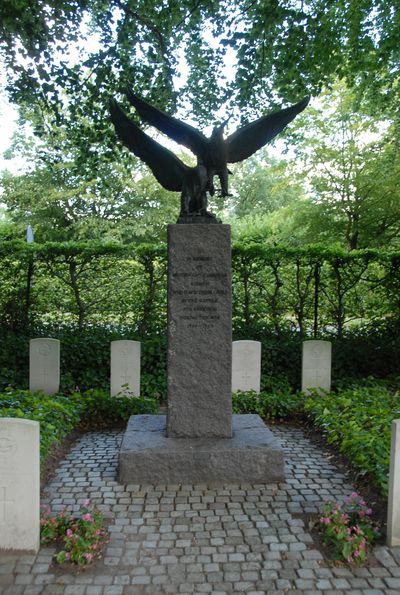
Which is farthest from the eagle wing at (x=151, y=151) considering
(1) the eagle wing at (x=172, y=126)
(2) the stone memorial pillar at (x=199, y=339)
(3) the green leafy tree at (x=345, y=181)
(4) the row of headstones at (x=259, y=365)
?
(3) the green leafy tree at (x=345, y=181)

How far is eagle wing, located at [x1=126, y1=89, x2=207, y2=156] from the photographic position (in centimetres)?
527

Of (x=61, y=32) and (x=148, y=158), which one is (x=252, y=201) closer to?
(x=61, y=32)

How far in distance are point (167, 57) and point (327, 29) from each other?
10.3 ft

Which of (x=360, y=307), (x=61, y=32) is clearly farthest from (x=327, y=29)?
(x=360, y=307)

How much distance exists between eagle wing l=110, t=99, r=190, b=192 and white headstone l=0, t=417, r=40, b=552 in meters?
3.22

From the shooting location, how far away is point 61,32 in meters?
8.37

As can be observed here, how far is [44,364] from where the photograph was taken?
808 cm

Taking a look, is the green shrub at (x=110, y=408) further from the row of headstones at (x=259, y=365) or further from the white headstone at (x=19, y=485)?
the white headstone at (x=19, y=485)

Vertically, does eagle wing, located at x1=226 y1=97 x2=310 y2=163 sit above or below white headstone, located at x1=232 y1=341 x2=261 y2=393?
above

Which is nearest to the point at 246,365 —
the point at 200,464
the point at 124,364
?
the point at 124,364

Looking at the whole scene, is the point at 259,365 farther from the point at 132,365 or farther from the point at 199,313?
the point at 199,313

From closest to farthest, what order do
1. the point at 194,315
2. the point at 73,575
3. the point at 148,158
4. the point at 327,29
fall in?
the point at 73,575
the point at 194,315
the point at 148,158
the point at 327,29

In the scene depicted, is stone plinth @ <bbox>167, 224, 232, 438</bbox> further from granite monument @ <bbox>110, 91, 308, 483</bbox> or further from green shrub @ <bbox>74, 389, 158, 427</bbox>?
green shrub @ <bbox>74, 389, 158, 427</bbox>

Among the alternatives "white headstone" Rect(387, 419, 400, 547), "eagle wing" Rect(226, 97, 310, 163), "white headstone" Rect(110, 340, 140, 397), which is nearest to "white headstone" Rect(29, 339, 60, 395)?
"white headstone" Rect(110, 340, 140, 397)
